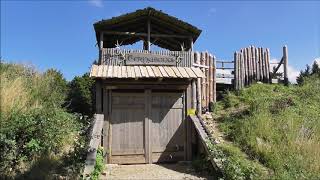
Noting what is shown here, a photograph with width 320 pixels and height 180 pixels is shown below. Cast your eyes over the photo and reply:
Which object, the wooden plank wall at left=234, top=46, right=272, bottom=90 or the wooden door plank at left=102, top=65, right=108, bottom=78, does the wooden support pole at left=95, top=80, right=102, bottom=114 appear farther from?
the wooden plank wall at left=234, top=46, right=272, bottom=90

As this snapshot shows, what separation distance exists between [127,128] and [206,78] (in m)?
5.15

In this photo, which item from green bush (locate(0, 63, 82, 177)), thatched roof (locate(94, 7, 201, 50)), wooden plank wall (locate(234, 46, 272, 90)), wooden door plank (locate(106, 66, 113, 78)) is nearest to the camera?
green bush (locate(0, 63, 82, 177))

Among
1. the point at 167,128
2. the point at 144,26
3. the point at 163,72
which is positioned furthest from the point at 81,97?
the point at 163,72

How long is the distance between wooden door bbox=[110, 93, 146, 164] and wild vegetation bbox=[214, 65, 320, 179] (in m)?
2.95

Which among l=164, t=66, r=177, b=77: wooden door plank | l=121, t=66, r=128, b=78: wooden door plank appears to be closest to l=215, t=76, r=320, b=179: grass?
l=164, t=66, r=177, b=77: wooden door plank

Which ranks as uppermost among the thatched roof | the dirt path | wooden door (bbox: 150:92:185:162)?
the thatched roof

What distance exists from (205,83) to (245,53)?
307 centimetres

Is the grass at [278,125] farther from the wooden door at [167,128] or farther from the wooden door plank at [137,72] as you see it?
the wooden door plank at [137,72]

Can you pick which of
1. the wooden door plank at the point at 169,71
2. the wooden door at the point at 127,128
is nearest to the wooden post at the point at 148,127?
the wooden door at the point at 127,128

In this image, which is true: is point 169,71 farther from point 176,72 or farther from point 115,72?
point 115,72

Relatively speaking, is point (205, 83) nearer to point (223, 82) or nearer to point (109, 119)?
point (223, 82)

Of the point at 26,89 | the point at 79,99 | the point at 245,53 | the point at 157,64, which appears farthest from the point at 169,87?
the point at 79,99

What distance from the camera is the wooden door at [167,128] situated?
11.9 metres

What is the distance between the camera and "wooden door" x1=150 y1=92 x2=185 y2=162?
11891 mm
